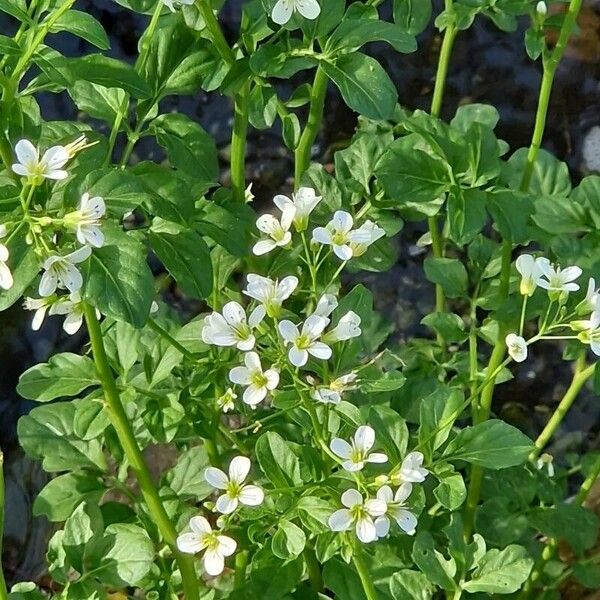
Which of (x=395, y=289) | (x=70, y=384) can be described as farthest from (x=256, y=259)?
(x=395, y=289)

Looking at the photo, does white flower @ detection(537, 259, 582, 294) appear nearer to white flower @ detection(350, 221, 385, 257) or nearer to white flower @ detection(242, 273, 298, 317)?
white flower @ detection(350, 221, 385, 257)

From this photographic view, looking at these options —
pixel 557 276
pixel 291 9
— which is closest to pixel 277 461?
pixel 557 276

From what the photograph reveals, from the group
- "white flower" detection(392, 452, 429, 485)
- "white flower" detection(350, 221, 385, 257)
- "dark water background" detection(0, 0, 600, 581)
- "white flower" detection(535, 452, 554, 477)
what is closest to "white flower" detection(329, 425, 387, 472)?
"white flower" detection(392, 452, 429, 485)

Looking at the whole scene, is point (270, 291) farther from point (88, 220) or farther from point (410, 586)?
point (410, 586)

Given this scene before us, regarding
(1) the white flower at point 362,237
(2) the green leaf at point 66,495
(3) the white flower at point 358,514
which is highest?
(1) the white flower at point 362,237

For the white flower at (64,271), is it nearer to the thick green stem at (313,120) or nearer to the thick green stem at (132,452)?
the thick green stem at (132,452)

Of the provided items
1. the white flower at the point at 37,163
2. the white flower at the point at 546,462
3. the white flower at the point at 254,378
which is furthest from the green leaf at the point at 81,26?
the white flower at the point at 546,462

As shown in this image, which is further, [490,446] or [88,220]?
[490,446]
